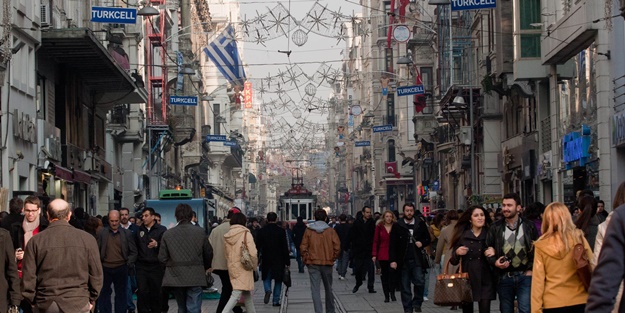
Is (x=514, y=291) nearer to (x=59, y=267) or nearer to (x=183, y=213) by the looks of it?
(x=59, y=267)

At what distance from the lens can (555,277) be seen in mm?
10648

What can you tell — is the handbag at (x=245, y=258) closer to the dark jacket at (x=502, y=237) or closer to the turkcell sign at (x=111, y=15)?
the dark jacket at (x=502, y=237)

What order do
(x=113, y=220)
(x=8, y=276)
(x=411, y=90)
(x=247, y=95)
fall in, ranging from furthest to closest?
(x=247, y=95) < (x=411, y=90) < (x=113, y=220) < (x=8, y=276)

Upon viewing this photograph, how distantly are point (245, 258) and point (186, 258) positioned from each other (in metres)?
1.70

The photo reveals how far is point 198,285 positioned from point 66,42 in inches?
839

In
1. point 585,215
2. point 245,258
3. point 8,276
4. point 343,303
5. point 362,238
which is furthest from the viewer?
point 362,238

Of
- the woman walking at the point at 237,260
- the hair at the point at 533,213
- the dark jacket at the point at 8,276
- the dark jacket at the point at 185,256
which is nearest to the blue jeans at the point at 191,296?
the dark jacket at the point at 185,256

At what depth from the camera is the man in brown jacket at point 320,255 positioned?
20156mm

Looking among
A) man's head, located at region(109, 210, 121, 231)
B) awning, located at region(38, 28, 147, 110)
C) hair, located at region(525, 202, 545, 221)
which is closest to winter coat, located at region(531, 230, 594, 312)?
hair, located at region(525, 202, 545, 221)

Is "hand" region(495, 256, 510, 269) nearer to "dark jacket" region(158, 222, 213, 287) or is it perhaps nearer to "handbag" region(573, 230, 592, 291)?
"handbag" region(573, 230, 592, 291)

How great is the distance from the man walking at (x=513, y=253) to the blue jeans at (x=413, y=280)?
25.1ft

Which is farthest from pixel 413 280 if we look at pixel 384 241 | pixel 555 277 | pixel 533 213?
pixel 555 277

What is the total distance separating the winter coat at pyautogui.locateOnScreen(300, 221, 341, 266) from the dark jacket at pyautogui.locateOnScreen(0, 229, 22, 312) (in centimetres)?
919

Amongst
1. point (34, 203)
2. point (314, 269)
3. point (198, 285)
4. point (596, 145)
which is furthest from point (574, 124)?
point (34, 203)
